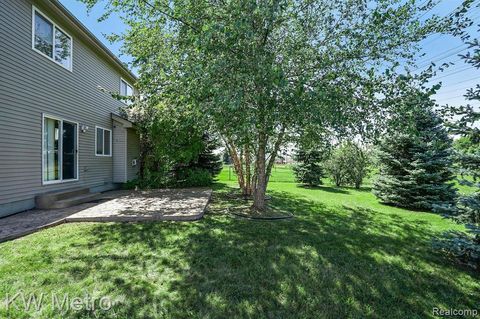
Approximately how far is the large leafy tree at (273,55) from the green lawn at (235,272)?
2.09 meters

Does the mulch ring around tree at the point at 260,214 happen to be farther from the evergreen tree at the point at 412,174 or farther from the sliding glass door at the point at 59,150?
the sliding glass door at the point at 59,150

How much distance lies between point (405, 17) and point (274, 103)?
10.1 feet

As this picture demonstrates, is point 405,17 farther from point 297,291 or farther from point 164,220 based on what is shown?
point 164,220

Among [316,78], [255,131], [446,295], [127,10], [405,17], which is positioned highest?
[127,10]

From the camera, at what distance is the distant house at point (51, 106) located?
18.9ft

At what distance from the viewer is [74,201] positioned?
7020 millimetres

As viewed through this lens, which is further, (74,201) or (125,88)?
(125,88)

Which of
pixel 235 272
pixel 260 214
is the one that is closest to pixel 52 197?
pixel 260 214

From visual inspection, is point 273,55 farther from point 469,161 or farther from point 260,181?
point 469,161

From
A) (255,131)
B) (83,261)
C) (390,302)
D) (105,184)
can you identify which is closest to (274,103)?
(255,131)

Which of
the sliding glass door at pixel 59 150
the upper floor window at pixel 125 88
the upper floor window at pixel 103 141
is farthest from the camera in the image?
the upper floor window at pixel 125 88

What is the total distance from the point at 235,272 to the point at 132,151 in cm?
1050

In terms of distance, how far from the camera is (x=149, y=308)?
2.53 metres
